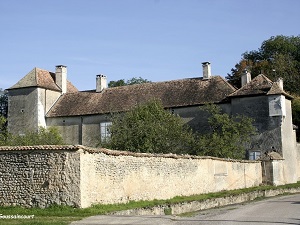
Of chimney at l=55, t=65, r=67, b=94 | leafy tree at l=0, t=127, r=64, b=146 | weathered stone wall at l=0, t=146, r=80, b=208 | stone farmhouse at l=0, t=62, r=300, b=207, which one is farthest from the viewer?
chimney at l=55, t=65, r=67, b=94

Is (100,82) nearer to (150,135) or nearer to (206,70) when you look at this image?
(206,70)

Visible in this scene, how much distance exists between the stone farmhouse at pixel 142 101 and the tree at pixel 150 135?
7.25 metres

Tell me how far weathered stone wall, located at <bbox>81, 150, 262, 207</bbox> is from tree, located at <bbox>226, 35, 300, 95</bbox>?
32.1 meters

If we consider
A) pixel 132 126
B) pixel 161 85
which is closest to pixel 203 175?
pixel 132 126

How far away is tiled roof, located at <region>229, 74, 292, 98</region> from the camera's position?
39.8 meters

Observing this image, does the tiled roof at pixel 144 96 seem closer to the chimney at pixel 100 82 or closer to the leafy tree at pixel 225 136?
the chimney at pixel 100 82

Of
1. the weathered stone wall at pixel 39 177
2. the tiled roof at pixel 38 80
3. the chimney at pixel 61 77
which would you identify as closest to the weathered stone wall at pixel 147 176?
the weathered stone wall at pixel 39 177

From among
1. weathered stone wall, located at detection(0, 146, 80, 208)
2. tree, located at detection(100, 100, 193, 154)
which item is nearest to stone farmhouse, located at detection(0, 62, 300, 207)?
weathered stone wall, located at detection(0, 146, 80, 208)

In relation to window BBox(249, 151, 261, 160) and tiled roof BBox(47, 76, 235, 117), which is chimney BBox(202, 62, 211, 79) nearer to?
tiled roof BBox(47, 76, 235, 117)

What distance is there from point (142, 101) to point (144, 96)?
908 millimetres

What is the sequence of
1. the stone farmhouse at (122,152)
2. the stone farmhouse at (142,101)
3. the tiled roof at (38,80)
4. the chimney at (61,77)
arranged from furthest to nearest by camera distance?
the chimney at (61,77) → the tiled roof at (38,80) → the stone farmhouse at (142,101) → the stone farmhouse at (122,152)

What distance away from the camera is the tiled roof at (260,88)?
3981cm

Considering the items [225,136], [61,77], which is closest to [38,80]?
[61,77]

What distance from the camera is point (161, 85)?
48188mm
